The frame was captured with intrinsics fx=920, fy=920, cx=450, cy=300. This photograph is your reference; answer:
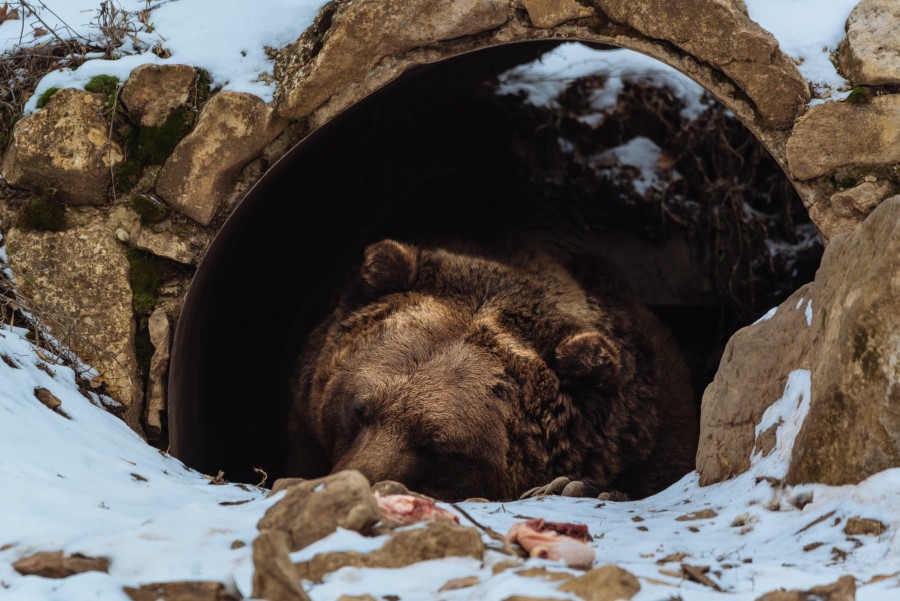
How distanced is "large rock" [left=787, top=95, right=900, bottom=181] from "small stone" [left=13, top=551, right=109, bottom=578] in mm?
3404

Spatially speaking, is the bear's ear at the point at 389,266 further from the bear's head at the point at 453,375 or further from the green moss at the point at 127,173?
the green moss at the point at 127,173

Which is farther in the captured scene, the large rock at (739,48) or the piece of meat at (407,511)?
the large rock at (739,48)

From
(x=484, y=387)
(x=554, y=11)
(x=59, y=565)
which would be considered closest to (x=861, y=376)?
(x=484, y=387)

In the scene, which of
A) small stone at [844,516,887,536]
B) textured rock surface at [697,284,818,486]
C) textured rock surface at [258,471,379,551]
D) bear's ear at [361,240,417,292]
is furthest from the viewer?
bear's ear at [361,240,417,292]

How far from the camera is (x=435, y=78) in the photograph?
5.81m

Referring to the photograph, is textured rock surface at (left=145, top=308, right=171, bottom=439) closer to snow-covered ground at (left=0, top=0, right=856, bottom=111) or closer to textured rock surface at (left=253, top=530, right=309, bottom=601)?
snow-covered ground at (left=0, top=0, right=856, bottom=111)

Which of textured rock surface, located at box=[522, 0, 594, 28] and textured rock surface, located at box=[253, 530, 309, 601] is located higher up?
textured rock surface, located at box=[522, 0, 594, 28]

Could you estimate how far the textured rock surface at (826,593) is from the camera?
2.13 m

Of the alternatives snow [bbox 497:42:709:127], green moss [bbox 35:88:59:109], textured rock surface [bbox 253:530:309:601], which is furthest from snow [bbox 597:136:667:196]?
textured rock surface [bbox 253:530:309:601]

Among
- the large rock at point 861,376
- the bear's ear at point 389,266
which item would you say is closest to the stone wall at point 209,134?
the bear's ear at point 389,266

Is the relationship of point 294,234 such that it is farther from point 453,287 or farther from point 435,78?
point 453,287

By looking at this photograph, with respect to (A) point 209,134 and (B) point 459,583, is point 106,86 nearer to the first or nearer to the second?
(A) point 209,134

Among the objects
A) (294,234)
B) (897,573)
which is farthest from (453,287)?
(897,573)

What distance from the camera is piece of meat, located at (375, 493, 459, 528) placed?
8.55 feet
